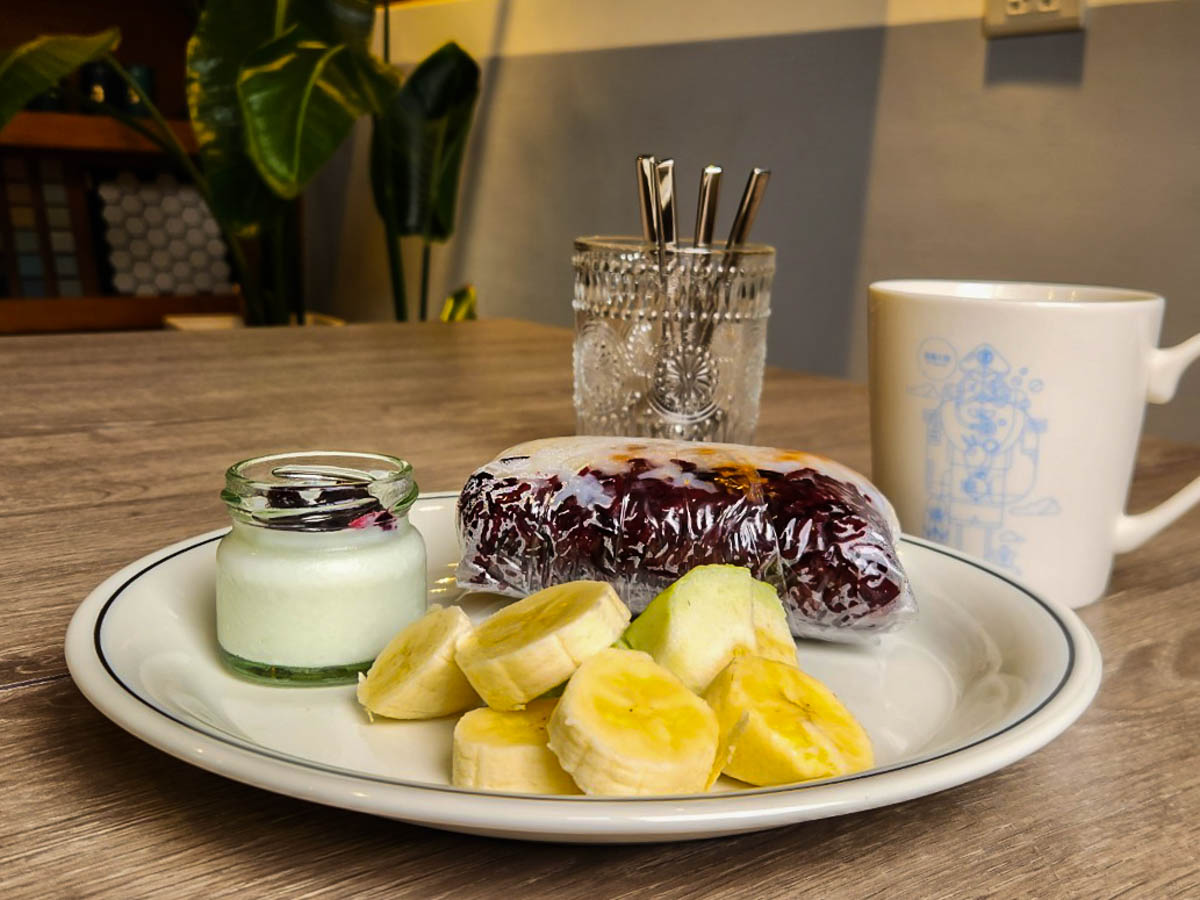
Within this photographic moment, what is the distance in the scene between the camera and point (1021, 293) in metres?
0.66

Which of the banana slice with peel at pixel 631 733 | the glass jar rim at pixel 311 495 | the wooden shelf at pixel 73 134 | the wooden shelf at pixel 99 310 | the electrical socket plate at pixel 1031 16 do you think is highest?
the electrical socket plate at pixel 1031 16

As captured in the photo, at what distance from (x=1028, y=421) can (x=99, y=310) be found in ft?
10.0

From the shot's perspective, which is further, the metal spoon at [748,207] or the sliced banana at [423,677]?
the metal spoon at [748,207]

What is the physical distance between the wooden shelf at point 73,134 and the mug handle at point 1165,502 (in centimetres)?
296

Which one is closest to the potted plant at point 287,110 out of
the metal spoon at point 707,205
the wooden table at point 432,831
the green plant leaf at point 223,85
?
the green plant leaf at point 223,85

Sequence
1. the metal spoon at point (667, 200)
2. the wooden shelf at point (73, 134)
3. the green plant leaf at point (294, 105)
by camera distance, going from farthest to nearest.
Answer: the wooden shelf at point (73, 134) < the green plant leaf at point (294, 105) < the metal spoon at point (667, 200)

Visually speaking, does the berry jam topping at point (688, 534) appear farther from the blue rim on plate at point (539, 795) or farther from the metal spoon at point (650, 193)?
the metal spoon at point (650, 193)

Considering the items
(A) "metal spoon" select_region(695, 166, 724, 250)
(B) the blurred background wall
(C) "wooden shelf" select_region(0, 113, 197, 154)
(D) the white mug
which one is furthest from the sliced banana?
(C) "wooden shelf" select_region(0, 113, 197, 154)

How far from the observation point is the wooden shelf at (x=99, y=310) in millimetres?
2977

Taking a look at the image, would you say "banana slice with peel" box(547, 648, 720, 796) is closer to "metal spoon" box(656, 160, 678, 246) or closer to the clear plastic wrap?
the clear plastic wrap

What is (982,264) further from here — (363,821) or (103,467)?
(363,821)

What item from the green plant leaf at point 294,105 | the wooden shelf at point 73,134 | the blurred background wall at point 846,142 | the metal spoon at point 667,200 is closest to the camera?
the metal spoon at point 667,200

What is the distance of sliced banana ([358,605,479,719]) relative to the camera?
0.37 meters

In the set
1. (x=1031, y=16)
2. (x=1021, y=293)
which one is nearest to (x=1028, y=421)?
(x=1021, y=293)
